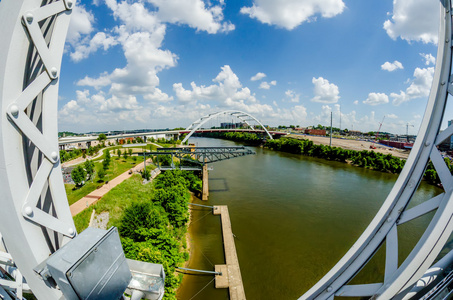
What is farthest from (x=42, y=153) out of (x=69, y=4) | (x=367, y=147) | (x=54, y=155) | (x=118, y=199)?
(x=367, y=147)

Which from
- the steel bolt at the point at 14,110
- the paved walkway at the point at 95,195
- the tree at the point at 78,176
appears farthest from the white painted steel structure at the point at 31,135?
the tree at the point at 78,176

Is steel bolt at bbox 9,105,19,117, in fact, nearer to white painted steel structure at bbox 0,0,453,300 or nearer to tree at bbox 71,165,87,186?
white painted steel structure at bbox 0,0,453,300

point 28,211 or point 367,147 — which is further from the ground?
point 28,211

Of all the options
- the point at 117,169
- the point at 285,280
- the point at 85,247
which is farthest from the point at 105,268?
the point at 117,169

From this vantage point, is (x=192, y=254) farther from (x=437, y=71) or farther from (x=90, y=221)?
(x=437, y=71)

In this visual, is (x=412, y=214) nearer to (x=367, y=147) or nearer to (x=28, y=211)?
(x=28, y=211)

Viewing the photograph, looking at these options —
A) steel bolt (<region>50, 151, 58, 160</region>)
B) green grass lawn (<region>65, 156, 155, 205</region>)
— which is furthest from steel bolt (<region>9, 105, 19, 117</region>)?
green grass lawn (<region>65, 156, 155, 205</region>)
